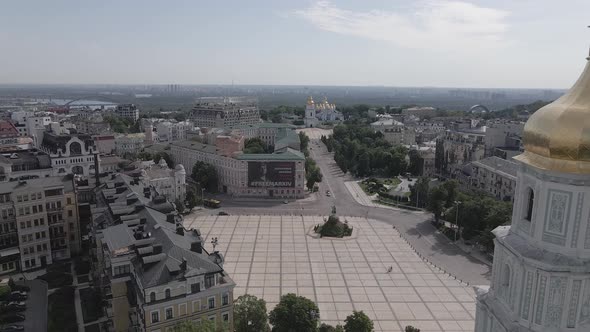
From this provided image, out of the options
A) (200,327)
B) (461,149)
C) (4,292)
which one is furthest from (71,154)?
(461,149)

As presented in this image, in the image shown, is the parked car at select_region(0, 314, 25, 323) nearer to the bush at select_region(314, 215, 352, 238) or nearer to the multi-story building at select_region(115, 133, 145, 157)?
the bush at select_region(314, 215, 352, 238)

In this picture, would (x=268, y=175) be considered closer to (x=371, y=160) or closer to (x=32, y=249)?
(x=371, y=160)

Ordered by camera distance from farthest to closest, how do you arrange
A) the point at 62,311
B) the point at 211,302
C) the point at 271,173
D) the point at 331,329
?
1. the point at 271,173
2. the point at 62,311
3. the point at 331,329
4. the point at 211,302

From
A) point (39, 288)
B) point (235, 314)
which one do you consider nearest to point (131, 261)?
point (235, 314)

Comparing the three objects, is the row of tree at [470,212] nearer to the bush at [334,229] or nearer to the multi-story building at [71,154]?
the bush at [334,229]

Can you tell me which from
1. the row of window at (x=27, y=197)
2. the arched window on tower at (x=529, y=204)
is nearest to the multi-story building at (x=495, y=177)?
the arched window on tower at (x=529, y=204)

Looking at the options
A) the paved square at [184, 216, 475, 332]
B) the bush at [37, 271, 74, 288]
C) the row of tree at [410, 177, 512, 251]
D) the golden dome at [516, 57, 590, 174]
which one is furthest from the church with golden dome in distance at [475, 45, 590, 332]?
the bush at [37, 271, 74, 288]
